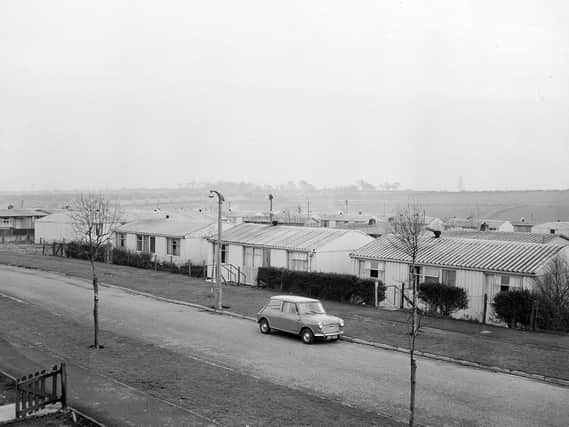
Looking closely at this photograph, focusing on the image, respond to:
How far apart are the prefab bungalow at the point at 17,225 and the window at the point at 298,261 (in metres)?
46.2

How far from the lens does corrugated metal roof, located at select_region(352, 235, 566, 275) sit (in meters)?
28.7

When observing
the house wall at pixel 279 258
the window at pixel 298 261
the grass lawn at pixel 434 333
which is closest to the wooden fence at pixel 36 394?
the grass lawn at pixel 434 333

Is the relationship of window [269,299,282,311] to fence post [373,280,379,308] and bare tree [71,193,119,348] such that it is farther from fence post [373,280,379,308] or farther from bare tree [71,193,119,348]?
→ bare tree [71,193,119,348]

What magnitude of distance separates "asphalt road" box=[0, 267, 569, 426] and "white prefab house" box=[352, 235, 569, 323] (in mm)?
7308

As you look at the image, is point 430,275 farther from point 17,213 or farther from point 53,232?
point 17,213

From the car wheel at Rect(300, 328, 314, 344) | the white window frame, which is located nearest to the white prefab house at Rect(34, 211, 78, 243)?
the white window frame

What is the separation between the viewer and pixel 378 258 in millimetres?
33562

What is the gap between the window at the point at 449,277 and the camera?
1200 inches

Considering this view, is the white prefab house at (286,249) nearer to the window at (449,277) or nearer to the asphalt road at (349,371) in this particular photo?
the window at (449,277)

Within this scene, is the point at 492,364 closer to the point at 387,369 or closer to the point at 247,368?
the point at 387,369

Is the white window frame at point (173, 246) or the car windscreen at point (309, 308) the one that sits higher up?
the white window frame at point (173, 246)

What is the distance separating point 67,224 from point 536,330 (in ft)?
175

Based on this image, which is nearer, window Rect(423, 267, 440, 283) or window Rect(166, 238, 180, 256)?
window Rect(423, 267, 440, 283)

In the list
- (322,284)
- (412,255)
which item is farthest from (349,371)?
(322,284)
